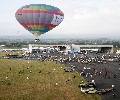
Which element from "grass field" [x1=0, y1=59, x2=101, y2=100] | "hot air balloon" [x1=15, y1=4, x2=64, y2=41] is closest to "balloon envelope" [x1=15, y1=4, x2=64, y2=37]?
"hot air balloon" [x1=15, y1=4, x2=64, y2=41]

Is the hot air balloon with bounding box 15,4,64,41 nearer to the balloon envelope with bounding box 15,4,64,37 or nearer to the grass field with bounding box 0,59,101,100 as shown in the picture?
the balloon envelope with bounding box 15,4,64,37

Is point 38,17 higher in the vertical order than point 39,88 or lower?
higher

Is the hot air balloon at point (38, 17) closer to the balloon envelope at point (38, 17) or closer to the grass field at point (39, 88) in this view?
the balloon envelope at point (38, 17)

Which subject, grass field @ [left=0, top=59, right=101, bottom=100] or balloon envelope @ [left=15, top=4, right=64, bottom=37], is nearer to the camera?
grass field @ [left=0, top=59, right=101, bottom=100]

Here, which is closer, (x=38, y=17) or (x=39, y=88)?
(x=39, y=88)

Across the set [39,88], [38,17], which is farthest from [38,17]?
[39,88]

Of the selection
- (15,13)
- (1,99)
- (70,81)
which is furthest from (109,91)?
(15,13)

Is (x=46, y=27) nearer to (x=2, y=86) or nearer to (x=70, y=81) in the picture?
(x=70, y=81)

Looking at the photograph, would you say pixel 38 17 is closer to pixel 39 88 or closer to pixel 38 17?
pixel 38 17

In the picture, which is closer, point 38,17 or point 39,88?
point 39,88

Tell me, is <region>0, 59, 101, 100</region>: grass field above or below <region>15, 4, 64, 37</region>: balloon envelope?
below
